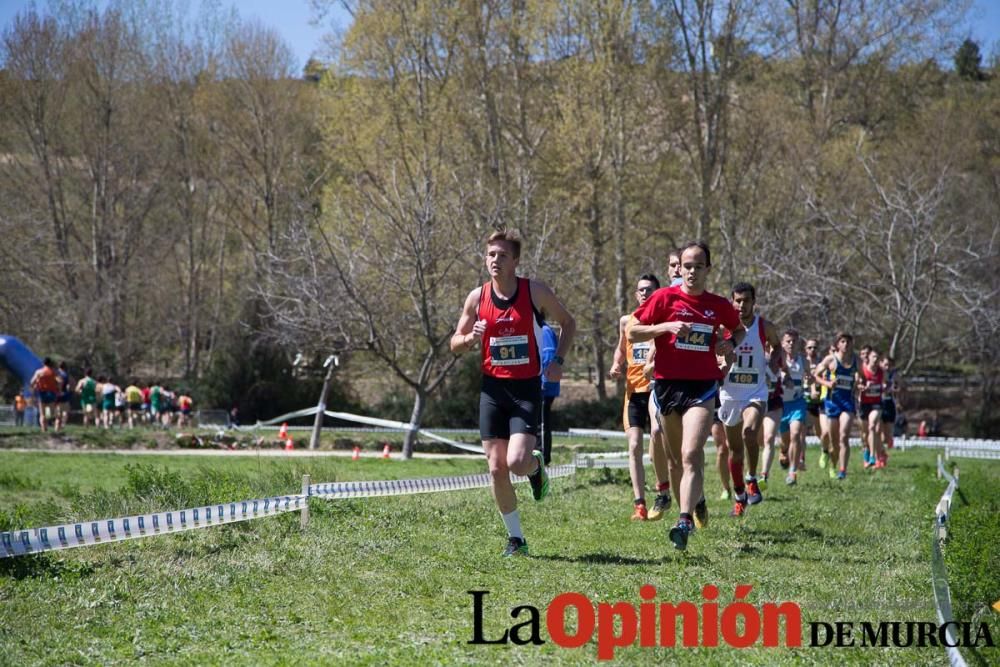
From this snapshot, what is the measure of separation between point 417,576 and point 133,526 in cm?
227

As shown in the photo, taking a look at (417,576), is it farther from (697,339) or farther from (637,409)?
(637,409)

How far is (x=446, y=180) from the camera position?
114 feet

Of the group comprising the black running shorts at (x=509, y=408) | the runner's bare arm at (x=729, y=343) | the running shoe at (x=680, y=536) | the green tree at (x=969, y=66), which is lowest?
the running shoe at (x=680, y=536)

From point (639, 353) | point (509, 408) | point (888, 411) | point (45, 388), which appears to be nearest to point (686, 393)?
point (509, 408)

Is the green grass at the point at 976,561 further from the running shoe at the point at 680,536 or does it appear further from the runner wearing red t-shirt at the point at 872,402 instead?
the runner wearing red t-shirt at the point at 872,402

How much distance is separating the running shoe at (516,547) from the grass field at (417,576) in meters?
0.21

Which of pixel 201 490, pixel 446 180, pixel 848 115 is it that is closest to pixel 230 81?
pixel 446 180

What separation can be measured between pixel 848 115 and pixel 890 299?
1340 centimetres

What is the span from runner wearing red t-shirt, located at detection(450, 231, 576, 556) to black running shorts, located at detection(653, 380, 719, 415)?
4.01 ft

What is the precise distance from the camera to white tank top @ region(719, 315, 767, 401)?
38.9 ft

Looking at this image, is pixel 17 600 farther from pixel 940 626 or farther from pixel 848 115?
pixel 848 115

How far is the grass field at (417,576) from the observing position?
6023 mm

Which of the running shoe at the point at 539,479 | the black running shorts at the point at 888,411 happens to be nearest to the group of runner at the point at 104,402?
the black running shorts at the point at 888,411

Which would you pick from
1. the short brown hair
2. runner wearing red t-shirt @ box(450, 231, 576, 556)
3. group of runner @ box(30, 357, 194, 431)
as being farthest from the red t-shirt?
group of runner @ box(30, 357, 194, 431)
